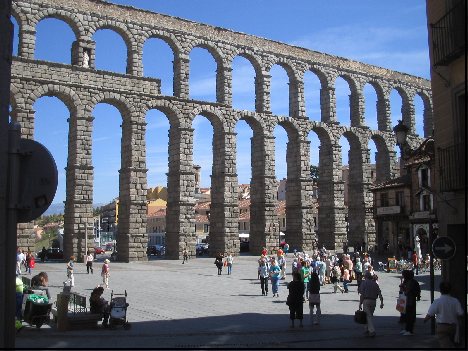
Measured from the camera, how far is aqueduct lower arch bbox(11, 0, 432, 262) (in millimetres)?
35875

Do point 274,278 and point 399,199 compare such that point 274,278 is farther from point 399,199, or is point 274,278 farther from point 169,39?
point 399,199

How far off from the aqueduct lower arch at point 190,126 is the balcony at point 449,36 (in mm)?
27525

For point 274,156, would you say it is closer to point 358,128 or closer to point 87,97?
point 358,128

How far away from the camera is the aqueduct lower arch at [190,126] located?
118 feet

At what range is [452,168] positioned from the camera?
38.0 feet

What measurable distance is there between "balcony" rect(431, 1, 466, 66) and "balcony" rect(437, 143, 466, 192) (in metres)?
1.93

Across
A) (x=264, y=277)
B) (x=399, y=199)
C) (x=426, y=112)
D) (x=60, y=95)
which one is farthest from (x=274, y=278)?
(x=426, y=112)

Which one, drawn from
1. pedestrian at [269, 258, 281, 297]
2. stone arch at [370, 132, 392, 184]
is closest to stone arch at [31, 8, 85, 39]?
pedestrian at [269, 258, 281, 297]

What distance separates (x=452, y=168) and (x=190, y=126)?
103ft

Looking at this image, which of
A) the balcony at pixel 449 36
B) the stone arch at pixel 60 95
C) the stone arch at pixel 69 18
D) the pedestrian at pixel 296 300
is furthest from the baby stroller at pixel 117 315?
the stone arch at pixel 69 18

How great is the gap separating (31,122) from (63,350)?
2710 centimetres

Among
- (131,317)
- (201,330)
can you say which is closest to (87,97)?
(131,317)

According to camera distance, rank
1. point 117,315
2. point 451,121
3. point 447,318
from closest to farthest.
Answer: point 447,318, point 451,121, point 117,315

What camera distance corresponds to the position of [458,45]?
10992 millimetres
